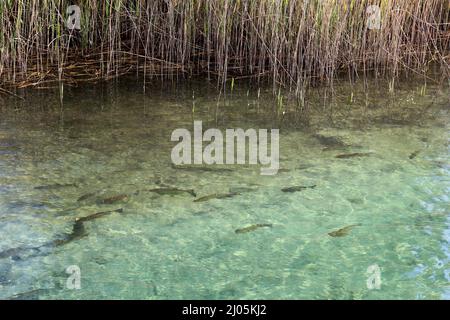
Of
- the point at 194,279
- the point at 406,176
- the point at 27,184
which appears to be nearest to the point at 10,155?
the point at 27,184

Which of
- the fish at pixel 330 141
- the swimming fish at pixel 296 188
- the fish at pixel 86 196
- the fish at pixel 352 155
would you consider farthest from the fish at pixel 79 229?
the fish at pixel 330 141

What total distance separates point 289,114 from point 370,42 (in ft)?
3.84

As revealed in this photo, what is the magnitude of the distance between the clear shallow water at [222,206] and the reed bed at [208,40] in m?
0.44

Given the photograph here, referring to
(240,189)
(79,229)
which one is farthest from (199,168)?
(79,229)

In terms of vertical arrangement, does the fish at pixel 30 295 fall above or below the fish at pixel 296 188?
below

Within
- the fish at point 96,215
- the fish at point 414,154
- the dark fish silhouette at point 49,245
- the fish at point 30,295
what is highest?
the fish at point 414,154

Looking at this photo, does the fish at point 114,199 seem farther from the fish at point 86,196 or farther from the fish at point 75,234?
the fish at point 75,234

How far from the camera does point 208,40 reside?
4.62 meters

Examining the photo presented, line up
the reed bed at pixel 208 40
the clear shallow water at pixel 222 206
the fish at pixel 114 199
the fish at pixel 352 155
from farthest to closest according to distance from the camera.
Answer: the reed bed at pixel 208 40
the fish at pixel 352 155
the fish at pixel 114 199
the clear shallow water at pixel 222 206

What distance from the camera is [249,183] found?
307 centimetres

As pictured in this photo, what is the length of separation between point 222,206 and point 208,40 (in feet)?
6.92

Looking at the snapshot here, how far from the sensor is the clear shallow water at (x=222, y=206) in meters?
2.25

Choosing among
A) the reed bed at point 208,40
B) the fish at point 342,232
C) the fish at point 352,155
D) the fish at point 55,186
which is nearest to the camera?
the fish at point 342,232
